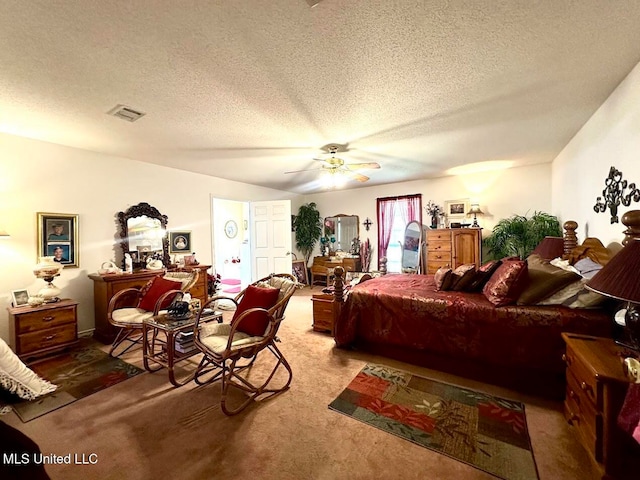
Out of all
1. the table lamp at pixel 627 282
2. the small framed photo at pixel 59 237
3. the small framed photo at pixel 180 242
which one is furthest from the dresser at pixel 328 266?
the table lamp at pixel 627 282

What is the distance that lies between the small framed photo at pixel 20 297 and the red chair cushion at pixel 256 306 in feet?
8.31

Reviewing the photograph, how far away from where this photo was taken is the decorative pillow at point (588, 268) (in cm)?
230

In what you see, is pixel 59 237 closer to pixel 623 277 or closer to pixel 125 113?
pixel 125 113

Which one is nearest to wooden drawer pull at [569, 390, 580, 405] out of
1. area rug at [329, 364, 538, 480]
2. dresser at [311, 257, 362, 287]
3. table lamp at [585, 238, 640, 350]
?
area rug at [329, 364, 538, 480]

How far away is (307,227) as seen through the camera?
7184 mm

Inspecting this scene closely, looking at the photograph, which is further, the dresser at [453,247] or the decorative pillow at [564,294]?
the dresser at [453,247]

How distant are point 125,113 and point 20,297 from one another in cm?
238

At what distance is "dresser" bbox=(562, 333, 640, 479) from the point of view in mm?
1355

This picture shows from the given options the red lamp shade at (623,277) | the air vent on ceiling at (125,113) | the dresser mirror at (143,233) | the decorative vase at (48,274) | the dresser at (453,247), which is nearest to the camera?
the red lamp shade at (623,277)

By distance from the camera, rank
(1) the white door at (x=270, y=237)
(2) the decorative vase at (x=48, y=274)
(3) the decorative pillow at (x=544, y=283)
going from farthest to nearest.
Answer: (1) the white door at (x=270, y=237)
(2) the decorative vase at (x=48, y=274)
(3) the decorative pillow at (x=544, y=283)

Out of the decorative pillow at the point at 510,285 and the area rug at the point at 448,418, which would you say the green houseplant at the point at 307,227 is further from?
the decorative pillow at the point at 510,285

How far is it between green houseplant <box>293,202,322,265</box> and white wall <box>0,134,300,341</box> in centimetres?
289

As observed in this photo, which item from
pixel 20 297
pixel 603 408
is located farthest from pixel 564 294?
pixel 20 297

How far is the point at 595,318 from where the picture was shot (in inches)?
78.7
